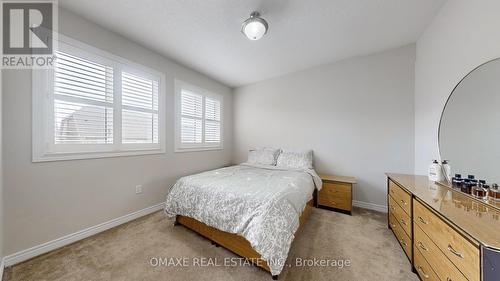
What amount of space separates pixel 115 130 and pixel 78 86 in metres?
0.61

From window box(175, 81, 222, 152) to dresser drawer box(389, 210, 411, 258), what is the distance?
3259 millimetres

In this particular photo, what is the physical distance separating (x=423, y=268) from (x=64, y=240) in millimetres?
3414

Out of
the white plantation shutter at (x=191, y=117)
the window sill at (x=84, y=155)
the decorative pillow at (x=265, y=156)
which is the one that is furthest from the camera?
the decorative pillow at (x=265, y=156)

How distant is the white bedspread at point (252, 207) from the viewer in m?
1.44

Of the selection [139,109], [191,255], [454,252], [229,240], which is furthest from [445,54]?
[139,109]

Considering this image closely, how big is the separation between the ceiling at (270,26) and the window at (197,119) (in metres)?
0.63

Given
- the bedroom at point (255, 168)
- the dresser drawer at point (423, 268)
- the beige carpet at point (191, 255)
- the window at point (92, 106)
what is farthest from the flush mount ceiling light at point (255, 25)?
the dresser drawer at point (423, 268)

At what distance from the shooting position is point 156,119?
282 centimetres

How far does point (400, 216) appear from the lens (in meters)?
1.84

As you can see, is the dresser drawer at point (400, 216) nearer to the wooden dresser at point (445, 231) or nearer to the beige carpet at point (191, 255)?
the wooden dresser at point (445, 231)

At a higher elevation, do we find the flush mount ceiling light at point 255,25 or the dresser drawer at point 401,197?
the flush mount ceiling light at point 255,25

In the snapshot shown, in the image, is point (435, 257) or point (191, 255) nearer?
point (435, 257)

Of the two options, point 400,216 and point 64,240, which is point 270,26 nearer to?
point 400,216

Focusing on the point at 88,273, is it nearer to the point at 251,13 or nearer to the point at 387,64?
the point at 251,13
